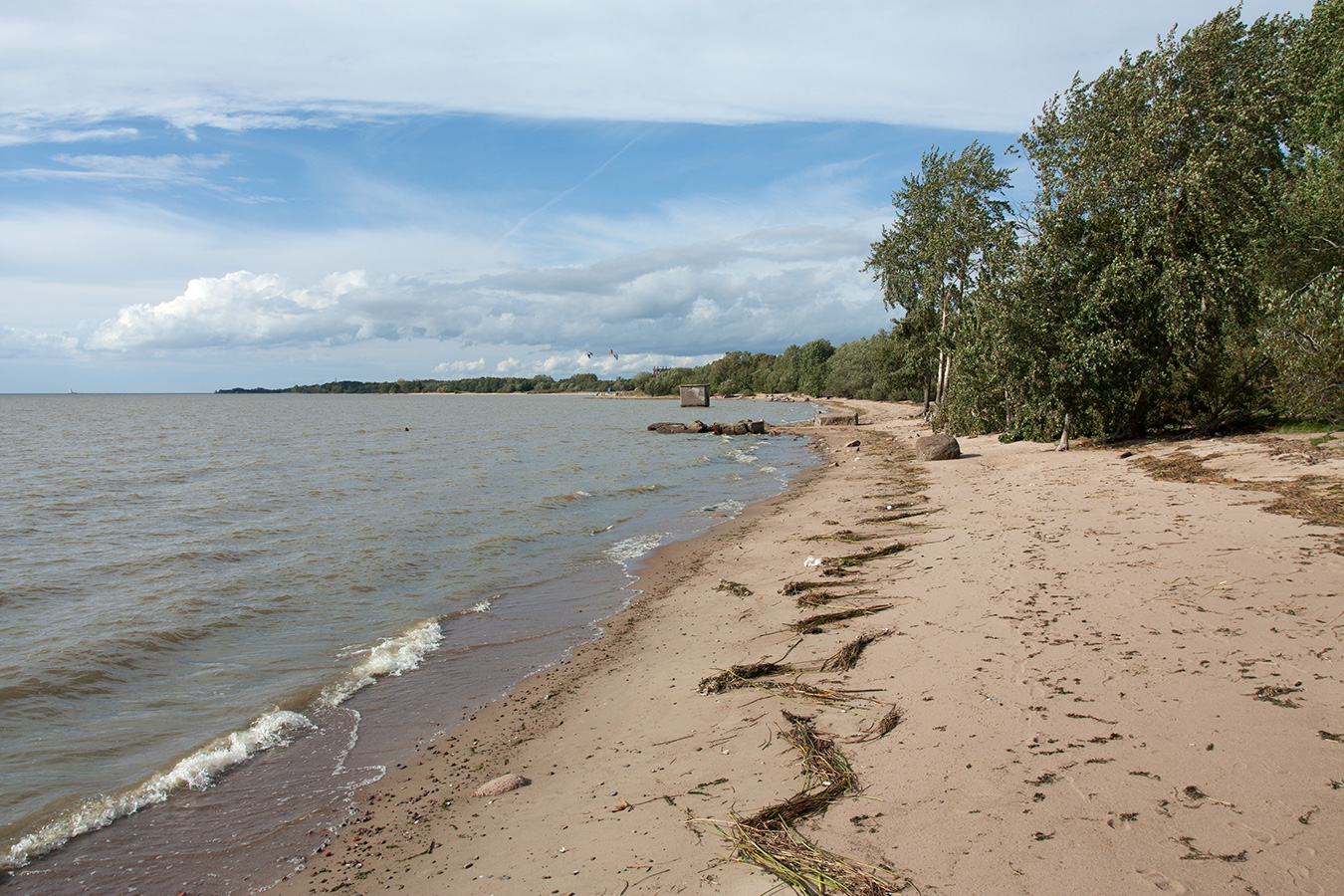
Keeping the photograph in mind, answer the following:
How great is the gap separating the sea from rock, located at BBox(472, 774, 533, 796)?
115cm

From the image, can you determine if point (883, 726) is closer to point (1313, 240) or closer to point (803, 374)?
point (1313, 240)

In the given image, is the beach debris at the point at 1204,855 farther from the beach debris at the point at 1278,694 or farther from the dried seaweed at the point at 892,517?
the dried seaweed at the point at 892,517

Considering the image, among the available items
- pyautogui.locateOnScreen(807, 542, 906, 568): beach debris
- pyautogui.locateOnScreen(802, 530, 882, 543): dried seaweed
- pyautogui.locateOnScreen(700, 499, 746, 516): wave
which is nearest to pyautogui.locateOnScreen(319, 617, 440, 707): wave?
pyautogui.locateOnScreen(807, 542, 906, 568): beach debris

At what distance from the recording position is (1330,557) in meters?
8.00

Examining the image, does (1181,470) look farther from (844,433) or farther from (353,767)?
(844,433)

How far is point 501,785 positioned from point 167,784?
3.18 metres

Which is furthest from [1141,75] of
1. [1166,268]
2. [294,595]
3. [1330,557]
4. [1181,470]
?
[294,595]

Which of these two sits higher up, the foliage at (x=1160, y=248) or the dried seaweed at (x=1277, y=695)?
the foliage at (x=1160, y=248)

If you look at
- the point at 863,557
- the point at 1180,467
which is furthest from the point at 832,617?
the point at 1180,467

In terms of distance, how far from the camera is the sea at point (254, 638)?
568 cm

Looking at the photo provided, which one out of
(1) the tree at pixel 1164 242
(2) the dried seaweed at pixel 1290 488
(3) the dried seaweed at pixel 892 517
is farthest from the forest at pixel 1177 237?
(3) the dried seaweed at pixel 892 517

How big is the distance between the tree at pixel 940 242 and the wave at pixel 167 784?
91.7 ft

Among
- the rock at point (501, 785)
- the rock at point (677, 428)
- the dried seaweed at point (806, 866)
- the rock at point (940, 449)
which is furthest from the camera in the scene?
the rock at point (677, 428)

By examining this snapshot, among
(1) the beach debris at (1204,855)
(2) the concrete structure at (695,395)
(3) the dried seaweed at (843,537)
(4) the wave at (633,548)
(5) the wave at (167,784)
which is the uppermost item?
(2) the concrete structure at (695,395)
